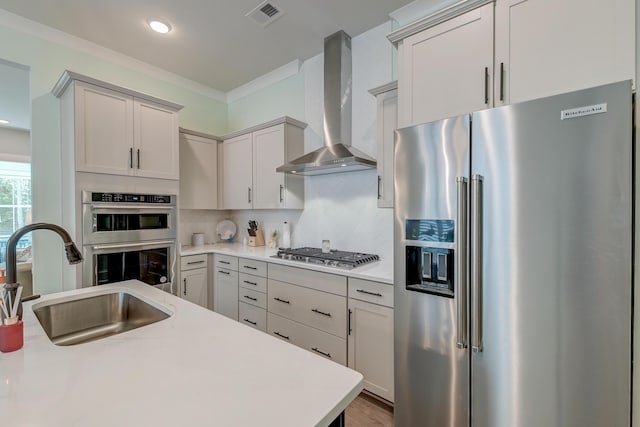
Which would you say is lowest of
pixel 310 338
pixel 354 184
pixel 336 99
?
pixel 310 338

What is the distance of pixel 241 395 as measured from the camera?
27.7 inches

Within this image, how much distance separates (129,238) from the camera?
234 cm

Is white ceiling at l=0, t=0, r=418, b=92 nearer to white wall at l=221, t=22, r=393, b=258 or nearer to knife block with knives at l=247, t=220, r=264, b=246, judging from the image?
white wall at l=221, t=22, r=393, b=258

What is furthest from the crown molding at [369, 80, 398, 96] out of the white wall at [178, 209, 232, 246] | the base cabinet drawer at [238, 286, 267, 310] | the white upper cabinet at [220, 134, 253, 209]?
the white wall at [178, 209, 232, 246]

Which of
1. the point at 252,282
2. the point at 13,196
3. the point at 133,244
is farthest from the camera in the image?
the point at 13,196

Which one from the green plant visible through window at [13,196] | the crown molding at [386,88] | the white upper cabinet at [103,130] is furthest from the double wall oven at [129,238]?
the green plant visible through window at [13,196]

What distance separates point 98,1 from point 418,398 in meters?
3.45

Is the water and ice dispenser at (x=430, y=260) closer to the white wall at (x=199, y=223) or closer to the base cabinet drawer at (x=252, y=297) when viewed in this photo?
the base cabinet drawer at (x=252, y=297)

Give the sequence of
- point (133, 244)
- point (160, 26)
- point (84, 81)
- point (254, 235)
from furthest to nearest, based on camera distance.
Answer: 1. point (254, 235)
2. point (160, 26)
3. point (133, 244)
4. point (84, 81)

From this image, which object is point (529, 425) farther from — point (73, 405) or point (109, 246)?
point (109, 246)

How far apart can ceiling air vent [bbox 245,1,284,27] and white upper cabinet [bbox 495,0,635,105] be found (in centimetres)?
161

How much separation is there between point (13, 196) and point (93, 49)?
4.73 m

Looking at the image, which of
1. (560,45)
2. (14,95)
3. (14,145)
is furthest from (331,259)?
(14,145)

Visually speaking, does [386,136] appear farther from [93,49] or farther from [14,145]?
[14,145]
